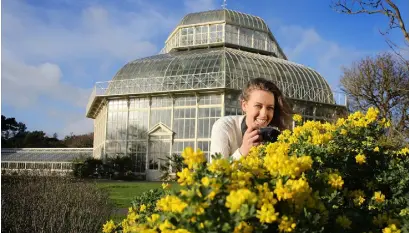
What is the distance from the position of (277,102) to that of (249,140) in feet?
1.54

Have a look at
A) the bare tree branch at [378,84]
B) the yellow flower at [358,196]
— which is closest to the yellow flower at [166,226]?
the yellow flower at [358,196]

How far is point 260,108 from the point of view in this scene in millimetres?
3193

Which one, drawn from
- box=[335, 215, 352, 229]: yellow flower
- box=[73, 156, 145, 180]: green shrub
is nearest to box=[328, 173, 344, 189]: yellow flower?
box=[335, 215, 352, 229]: yellow flower

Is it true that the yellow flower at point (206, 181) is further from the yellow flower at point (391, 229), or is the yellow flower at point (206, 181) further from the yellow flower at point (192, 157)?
the yellow flower at point (391, 229)

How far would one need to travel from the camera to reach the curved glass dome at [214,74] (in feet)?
89.0

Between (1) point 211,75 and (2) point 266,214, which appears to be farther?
(1) point 211,75

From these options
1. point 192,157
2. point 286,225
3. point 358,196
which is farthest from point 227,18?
point 286,225

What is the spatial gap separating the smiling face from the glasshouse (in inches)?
908

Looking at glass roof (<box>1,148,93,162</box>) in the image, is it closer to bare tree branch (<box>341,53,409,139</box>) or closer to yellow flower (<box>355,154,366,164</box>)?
bare tree branch (<box>341,53,409,139</box>)

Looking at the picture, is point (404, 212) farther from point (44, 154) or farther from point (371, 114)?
point (44, 154)

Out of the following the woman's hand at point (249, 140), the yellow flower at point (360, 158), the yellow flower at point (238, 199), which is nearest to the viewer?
the yellow flower at point (238, 199)

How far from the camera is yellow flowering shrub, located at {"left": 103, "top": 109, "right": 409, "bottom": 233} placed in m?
1.57

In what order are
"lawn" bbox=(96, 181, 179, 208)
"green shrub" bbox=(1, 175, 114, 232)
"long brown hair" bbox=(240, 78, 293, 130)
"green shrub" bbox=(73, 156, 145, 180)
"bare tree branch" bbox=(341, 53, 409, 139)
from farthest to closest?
"green shrub" bbox=(73, 156, 145, 180) < "bare tree branch" bbox=(341, 53, 409, 139) < "lawn" bbox=(96, 181, 179, 208) < "green shrub" bbox=(1, 175, 114, 232) < "long brown hair" bbox=(240, 78, 293, 130)

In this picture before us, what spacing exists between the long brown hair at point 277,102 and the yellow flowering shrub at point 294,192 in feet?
1.43
